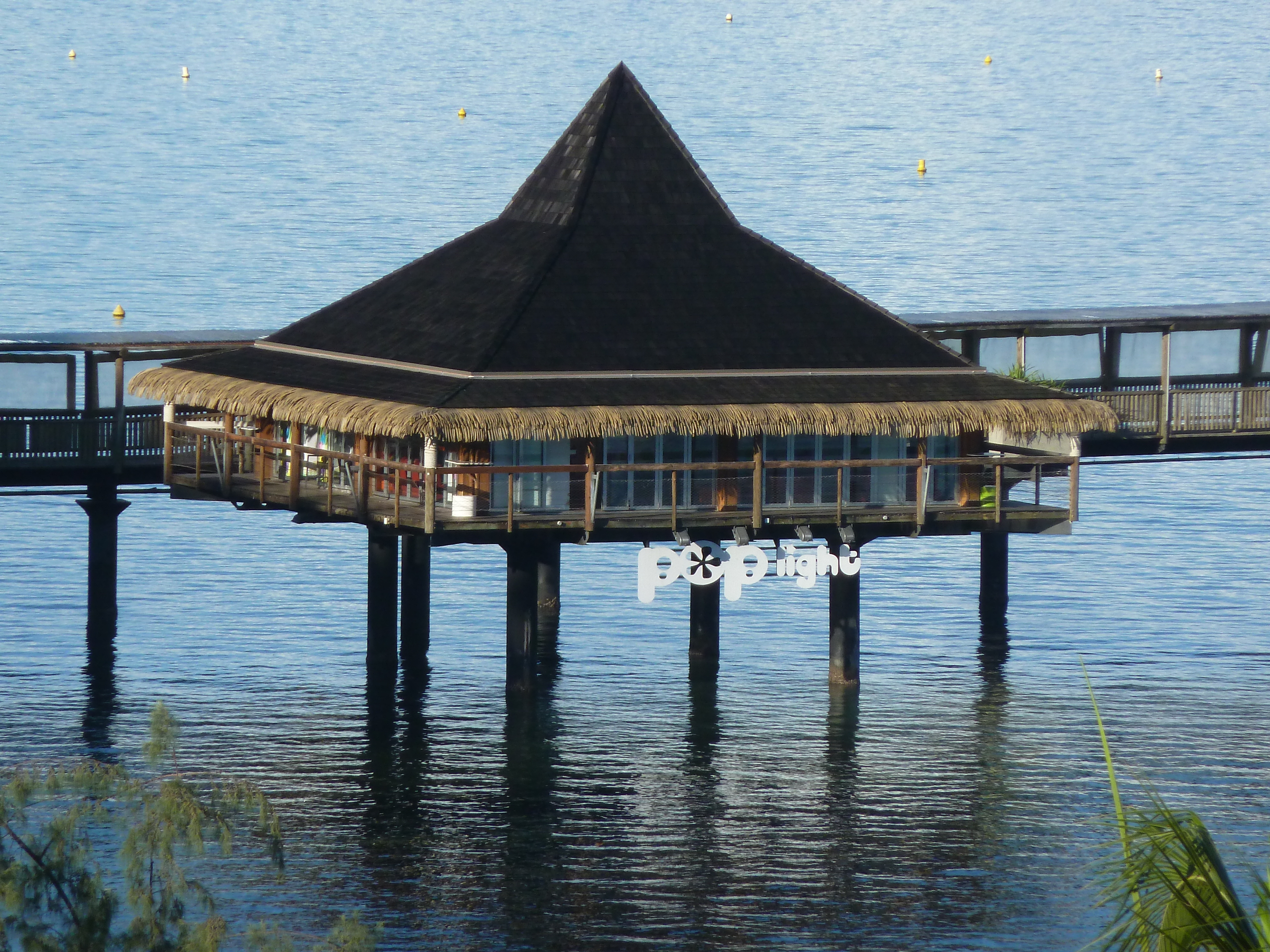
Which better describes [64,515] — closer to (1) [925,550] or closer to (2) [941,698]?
(1) [925,550]

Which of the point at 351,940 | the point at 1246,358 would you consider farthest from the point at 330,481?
the point at 351,940

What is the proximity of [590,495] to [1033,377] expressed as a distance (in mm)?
14335

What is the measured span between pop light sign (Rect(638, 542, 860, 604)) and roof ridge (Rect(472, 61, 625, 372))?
19.2ft

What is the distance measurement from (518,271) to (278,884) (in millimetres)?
17374

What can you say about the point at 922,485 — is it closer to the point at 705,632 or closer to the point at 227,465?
the point at 705,632

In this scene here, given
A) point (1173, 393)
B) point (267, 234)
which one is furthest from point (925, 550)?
point (267, 234)

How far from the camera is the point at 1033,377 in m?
62.2

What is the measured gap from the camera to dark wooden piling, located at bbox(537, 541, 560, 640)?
6881cm

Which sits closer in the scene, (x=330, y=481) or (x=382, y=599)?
(x=330, y=481)

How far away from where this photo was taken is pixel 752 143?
641 ft

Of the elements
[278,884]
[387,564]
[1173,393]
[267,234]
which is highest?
[267,234]

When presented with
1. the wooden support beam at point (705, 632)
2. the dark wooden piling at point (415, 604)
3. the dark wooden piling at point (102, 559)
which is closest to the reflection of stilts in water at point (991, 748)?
the wooden support beam at point (705, 632)

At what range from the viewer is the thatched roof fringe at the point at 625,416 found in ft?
170

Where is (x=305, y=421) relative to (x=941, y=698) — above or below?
above
